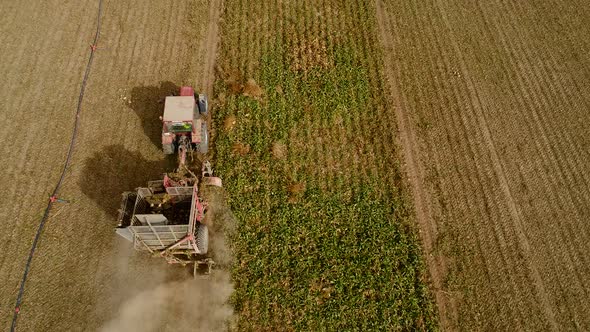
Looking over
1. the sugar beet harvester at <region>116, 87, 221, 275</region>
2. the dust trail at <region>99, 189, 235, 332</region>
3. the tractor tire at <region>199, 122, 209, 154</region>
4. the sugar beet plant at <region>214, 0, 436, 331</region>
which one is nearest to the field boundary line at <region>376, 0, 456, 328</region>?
the sugar beet plant at <region>214, 0, 436, 331</region>

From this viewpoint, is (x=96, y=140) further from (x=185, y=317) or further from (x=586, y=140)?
(x=586, y=140)

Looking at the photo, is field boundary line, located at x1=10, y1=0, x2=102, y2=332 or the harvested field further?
the harvested field

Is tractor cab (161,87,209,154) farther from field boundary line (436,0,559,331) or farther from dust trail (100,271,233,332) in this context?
field boundary line (436,0,559,331)

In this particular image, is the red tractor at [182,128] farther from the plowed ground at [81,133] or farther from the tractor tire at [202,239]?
the tractor tire at [202,239]

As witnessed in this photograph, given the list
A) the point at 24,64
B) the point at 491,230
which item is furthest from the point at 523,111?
the point at 24,64

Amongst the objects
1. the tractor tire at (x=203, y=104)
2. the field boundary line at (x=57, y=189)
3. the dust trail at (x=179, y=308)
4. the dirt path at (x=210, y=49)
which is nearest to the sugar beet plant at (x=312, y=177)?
the dirt path at (x=210, y=49)
